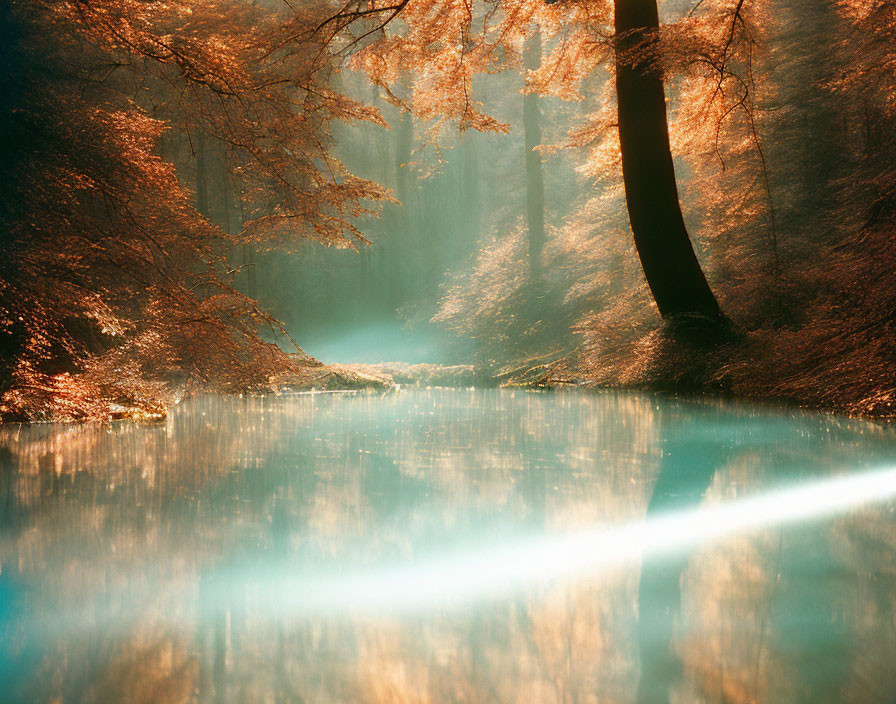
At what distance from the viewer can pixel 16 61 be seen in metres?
6.54

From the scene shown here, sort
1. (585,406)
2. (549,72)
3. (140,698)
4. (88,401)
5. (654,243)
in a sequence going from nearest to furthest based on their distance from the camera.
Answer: (140,698)
(88,401)
(585,406)
(654,243)
(549,72)

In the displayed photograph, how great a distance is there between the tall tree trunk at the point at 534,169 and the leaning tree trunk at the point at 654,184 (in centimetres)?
1267

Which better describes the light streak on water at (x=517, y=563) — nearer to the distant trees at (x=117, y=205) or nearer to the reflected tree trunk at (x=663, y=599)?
the reflected tree trunk at (x=663, y=599)

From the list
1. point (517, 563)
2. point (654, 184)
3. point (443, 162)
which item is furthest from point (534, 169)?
point (517, 563)

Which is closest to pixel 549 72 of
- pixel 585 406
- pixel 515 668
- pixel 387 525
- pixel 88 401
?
pixel 585 406

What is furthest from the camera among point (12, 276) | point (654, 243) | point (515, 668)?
point (654, 243)

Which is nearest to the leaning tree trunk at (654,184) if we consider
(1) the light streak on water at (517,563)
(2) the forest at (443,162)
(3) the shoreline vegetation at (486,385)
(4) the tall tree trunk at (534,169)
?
(2) the forest at (443,162)

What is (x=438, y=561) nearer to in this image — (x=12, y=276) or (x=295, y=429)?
(x=295, y=429)

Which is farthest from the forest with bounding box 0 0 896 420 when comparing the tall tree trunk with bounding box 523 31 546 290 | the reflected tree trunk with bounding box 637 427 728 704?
the tall tree trunk with bounding box 523 31 546 290

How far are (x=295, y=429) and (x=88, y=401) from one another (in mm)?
1970

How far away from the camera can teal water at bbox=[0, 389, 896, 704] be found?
1356mm

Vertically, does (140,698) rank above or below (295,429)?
below

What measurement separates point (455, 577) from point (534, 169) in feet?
67.8

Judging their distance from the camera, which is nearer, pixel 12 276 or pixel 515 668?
pixel 515 668
